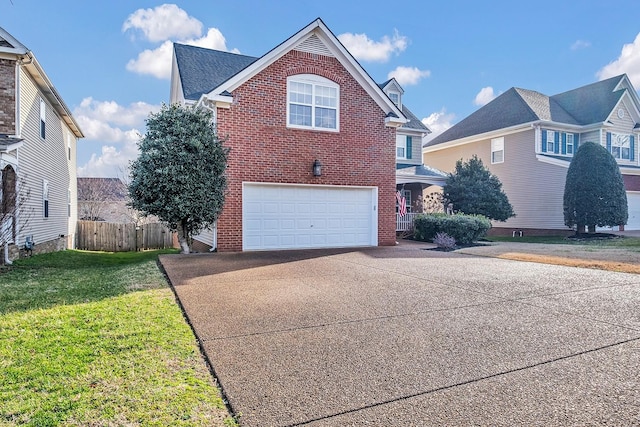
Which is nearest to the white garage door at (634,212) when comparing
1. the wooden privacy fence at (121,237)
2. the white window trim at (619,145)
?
the white window trim at (619,145)

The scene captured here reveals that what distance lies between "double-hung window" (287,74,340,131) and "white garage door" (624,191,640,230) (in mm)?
20467

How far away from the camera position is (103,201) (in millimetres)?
32875

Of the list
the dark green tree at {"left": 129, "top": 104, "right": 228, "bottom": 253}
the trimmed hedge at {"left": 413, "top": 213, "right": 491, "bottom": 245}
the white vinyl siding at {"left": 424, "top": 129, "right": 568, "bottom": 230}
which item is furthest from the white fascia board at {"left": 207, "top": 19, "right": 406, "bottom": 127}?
the white vinyl siding at {"left": 424, "top": 129, "right": 568, "bottom": 230}

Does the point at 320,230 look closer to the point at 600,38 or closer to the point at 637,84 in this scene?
the point at 600,38

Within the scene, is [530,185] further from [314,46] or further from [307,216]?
[314,46]

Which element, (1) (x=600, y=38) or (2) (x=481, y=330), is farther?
(1) (x=600, y=38)

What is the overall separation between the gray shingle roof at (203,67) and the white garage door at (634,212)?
74.8 feet

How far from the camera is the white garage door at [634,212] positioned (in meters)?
23.6

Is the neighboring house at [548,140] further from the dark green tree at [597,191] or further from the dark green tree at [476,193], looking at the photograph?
the dark green tree at [476,193]

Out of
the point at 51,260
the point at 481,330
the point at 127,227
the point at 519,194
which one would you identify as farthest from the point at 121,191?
the point at 481,330

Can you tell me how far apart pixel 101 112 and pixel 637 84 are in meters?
35.0

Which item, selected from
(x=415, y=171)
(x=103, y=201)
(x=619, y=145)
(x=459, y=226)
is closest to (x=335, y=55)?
(x=459, y=226)

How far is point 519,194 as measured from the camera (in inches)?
926

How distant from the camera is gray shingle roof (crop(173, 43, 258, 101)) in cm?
1700
